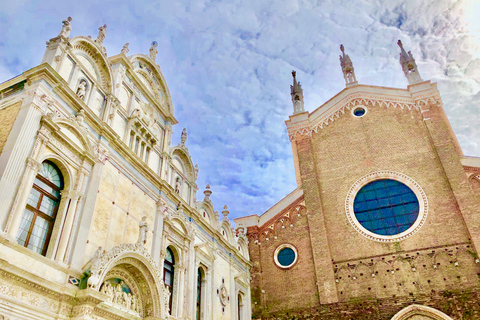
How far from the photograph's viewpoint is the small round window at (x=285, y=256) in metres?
19.2

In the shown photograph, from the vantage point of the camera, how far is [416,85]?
21.3 meters

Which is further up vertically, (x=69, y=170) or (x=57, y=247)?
(x=69, y=170)

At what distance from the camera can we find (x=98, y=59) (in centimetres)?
1229

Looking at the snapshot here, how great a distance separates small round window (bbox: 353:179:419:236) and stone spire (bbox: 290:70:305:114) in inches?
260

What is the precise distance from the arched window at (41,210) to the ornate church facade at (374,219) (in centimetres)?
1228

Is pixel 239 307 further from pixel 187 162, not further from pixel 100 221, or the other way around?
pixel 100 221

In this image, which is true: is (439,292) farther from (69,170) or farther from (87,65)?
(87,65)

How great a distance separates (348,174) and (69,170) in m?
14.5

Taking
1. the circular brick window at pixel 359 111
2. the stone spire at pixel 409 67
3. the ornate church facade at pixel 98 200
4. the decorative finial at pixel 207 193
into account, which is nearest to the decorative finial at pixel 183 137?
the ornate church facade at pixel 98 200

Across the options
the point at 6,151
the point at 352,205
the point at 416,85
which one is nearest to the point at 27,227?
the point at 6,151

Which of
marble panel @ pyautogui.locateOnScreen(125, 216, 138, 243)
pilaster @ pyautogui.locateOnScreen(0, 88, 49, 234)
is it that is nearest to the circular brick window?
marble panel @ pyautogui.locateOnScreen(125, 216, 138, 243)

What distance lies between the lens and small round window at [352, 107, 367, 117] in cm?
2196

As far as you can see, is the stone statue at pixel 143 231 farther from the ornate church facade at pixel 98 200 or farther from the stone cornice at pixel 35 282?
the stone cornice at pixel 35 282

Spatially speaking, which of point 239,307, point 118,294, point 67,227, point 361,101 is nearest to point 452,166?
point 361,101
